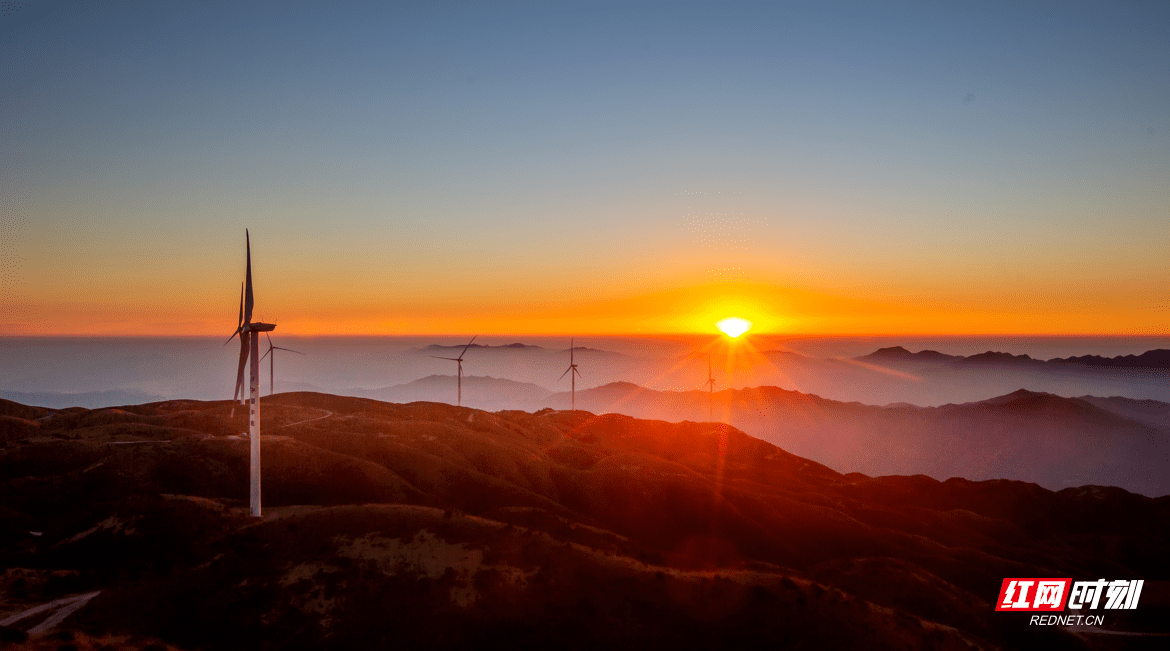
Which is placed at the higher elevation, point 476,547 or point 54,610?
point 476,547

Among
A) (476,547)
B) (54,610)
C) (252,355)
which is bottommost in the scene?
(54,610)

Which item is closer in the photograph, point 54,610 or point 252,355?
point 54,610

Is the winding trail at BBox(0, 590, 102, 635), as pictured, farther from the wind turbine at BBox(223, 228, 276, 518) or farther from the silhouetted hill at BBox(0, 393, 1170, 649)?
the wind turbine at BBox(223, 228, 276, 518)

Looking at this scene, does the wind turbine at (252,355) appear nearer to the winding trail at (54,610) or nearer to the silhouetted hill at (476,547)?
the silhouetted hill at (476,547)

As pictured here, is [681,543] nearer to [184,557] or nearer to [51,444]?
[184,557]

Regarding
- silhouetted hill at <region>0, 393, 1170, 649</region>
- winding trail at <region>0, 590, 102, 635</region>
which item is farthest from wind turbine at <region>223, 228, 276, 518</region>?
winding trail at <region>0, 590, 102, 635</region>

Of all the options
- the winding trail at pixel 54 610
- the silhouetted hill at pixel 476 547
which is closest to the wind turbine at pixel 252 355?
the silhouetted hill at pixel 476 547

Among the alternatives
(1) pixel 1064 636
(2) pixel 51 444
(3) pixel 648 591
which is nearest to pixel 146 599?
(3) pixel 648 591

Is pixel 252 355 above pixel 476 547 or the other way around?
above
